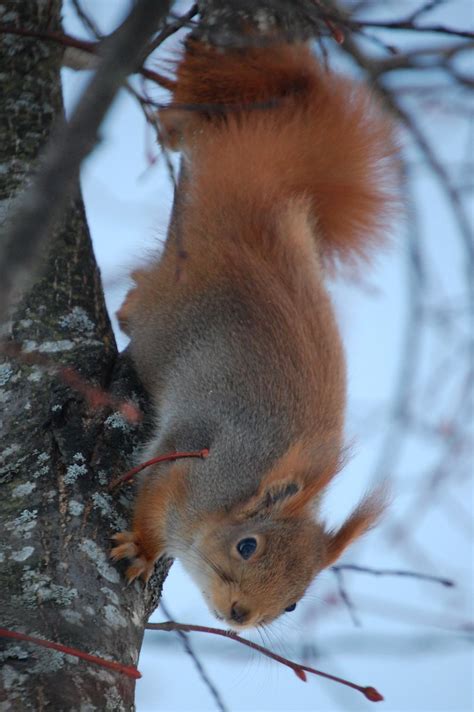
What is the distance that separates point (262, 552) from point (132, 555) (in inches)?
28.6

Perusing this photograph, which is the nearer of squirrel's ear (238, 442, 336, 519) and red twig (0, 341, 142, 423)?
red twig (0, 341, 142, 423)

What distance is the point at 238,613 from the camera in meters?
2.67

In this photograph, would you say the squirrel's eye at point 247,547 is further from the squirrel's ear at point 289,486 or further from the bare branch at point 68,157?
the bare branch at point 68,157

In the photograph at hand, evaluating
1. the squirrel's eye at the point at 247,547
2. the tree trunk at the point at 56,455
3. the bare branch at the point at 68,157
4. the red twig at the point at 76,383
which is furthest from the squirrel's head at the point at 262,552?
the bare branch at the point at 68,157

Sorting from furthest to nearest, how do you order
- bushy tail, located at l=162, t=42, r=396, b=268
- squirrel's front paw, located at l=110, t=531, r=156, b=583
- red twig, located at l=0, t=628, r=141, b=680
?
bushy tail, located at l=162, t=42, r=396, b=268, squirrel's front paw, located at l=110, t=531, r=156, b=583, red twig, located at l=0, t=628, r=141, b=680

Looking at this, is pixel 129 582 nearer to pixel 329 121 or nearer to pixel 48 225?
pixel 48 225

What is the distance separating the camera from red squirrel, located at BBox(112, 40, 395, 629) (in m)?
2.72

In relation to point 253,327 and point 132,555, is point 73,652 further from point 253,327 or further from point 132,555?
point 253,327

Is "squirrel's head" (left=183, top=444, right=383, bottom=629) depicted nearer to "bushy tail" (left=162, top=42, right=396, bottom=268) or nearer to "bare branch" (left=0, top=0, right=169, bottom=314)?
"bushy tail" (left=162, top=42, right=396, bottom=268)

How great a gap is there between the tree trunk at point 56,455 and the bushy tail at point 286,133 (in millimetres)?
562

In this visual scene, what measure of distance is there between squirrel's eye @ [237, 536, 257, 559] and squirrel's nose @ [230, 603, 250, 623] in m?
0.15

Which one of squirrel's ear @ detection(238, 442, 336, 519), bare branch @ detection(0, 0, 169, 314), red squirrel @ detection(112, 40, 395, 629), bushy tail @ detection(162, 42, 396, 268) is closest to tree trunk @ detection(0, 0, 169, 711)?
red squirrel @ detection(112, 40, 395, 629)

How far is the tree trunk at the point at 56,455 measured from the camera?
1.75m

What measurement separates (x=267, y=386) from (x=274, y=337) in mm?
158
